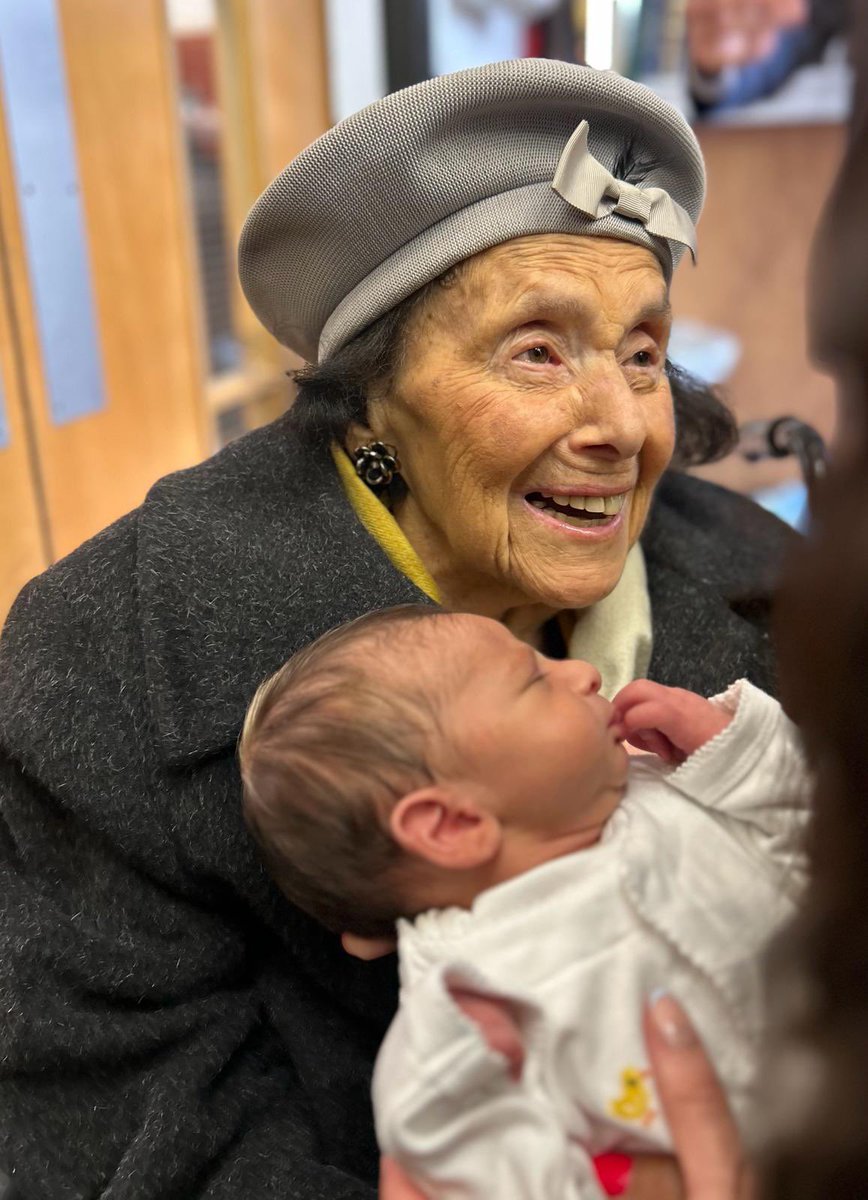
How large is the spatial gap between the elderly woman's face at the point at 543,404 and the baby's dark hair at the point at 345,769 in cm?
36

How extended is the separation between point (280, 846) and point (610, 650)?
26.0 inches

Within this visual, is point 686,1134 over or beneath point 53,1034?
over

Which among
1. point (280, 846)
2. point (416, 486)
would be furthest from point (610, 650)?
point (280, 846)

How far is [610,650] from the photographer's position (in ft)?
4.95

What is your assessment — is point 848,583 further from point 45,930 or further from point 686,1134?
point 45,930

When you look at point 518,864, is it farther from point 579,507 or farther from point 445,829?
point 579,507

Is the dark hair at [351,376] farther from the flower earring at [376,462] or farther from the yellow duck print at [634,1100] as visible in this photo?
the yellow duck print at [634,1100]

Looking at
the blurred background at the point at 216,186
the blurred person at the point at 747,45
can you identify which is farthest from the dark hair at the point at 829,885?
the blurred person at the point at 747,45

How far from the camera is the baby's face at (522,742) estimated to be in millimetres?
946

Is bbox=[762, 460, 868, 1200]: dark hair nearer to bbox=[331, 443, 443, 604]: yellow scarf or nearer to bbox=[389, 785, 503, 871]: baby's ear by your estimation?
bbox=[389, 785, 503, 871]: baby's ear

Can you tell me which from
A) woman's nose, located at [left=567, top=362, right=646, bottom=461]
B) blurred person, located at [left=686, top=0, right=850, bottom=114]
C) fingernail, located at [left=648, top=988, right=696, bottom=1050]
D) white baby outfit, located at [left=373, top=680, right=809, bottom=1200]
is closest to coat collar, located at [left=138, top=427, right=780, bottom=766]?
woman's nose, located at [left=567, top=362, right=646, bottom=461]

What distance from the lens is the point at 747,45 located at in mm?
3709

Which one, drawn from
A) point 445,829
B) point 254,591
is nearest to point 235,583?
point 254,591

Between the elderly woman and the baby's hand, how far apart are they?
0.94ft
